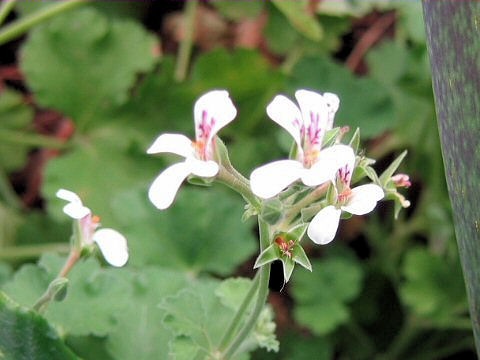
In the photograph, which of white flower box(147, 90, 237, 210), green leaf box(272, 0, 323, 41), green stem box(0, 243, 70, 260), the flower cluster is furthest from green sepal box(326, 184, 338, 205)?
green stem box(0, 243, 70, 260)

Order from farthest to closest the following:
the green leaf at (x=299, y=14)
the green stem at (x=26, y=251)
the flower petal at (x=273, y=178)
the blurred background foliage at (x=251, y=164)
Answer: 1. the green stem at (x=26, y=251)
2. the blurred background foliage at (x=251, y=164)
3. the green leaf at (x=299, y=14)
4. the flower petal at (x=273, y=178)

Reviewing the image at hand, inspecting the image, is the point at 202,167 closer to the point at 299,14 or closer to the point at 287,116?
the point at 287,116

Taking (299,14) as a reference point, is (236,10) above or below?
below

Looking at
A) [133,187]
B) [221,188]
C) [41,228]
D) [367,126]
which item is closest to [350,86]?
[367,126]

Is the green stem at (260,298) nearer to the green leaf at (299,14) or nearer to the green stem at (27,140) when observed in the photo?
the green leaf at (299,14)

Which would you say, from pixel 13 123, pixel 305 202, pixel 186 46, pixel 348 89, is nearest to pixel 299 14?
pixel 348 89

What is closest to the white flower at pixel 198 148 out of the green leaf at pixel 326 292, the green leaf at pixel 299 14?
the green leaf at pixel 299 14

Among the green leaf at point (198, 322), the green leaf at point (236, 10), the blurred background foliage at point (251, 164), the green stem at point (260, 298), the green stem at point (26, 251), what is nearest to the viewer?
the green stem at point (260, 298)
